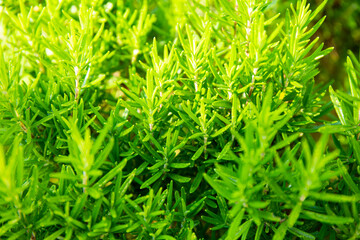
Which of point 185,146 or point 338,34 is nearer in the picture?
point 185,146

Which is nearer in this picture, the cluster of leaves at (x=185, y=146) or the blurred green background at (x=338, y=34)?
the cluster of leaves at (x=185, y=146)

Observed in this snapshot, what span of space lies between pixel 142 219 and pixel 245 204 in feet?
0.54

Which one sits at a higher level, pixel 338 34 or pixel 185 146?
pixel 338 34

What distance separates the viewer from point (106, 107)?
0.87 metres

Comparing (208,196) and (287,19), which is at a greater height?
(287,19)

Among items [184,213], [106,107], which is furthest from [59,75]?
[184,213]

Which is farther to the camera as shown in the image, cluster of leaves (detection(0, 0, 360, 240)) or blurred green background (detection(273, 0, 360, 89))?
blurred green background (detection(273, 0, 360, 89))

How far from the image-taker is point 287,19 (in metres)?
0.62

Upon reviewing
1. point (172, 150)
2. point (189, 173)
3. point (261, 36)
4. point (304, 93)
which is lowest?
point (189, 173)

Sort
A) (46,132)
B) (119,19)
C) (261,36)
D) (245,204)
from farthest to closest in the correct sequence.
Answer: (119,19)
(46,132)
(261,36)
(245,204)


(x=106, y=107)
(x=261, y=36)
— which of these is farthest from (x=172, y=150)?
(x=106, y=107)

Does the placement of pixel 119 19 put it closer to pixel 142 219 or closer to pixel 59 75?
pixel 59 75

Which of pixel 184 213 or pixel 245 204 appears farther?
pixel 184 213

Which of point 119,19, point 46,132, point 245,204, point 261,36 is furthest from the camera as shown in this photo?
point 119,19
